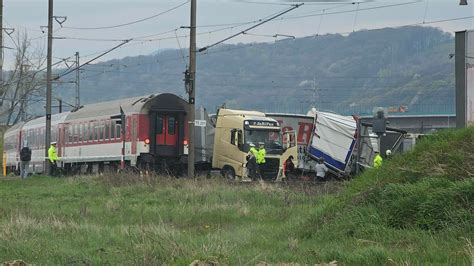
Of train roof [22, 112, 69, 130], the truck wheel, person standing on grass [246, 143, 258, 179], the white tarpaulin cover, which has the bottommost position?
the truck wheel

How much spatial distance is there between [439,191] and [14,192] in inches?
671

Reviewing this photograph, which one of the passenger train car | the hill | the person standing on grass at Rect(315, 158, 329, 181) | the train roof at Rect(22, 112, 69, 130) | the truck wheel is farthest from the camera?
the hill

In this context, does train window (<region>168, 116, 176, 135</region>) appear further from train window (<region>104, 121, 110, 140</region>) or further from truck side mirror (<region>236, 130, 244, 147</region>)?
train window (<region>104, 121, 110, 140</region>)

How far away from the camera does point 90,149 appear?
3819 cm

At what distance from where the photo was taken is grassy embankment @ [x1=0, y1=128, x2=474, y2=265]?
32.4ft

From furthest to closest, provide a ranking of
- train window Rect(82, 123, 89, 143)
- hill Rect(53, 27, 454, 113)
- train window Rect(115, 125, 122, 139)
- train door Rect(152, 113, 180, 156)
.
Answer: hill Rect(53, 27, 454, 113)
train window Rect(82, 123, 89, 143)
train window Rect(115, 125, 122, 139)
train door Rect(152, 113, 180, 156)

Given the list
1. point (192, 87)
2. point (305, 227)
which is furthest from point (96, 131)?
point (305, 227)

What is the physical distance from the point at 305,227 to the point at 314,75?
467 feet

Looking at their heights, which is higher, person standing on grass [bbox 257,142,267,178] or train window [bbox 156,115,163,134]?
train window [bbox 156,115,163,134]

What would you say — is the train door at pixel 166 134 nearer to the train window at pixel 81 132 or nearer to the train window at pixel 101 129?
the train window at pixel 101 129

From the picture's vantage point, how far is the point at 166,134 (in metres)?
34.4

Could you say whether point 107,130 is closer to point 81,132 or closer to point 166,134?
point 166,134

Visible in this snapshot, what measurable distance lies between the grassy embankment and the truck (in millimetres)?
16311

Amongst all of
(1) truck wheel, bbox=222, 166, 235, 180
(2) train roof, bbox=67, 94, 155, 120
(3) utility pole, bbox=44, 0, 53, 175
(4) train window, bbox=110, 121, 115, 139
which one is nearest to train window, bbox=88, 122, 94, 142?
(2) train roof, bbox=67, 94, 155, 120
